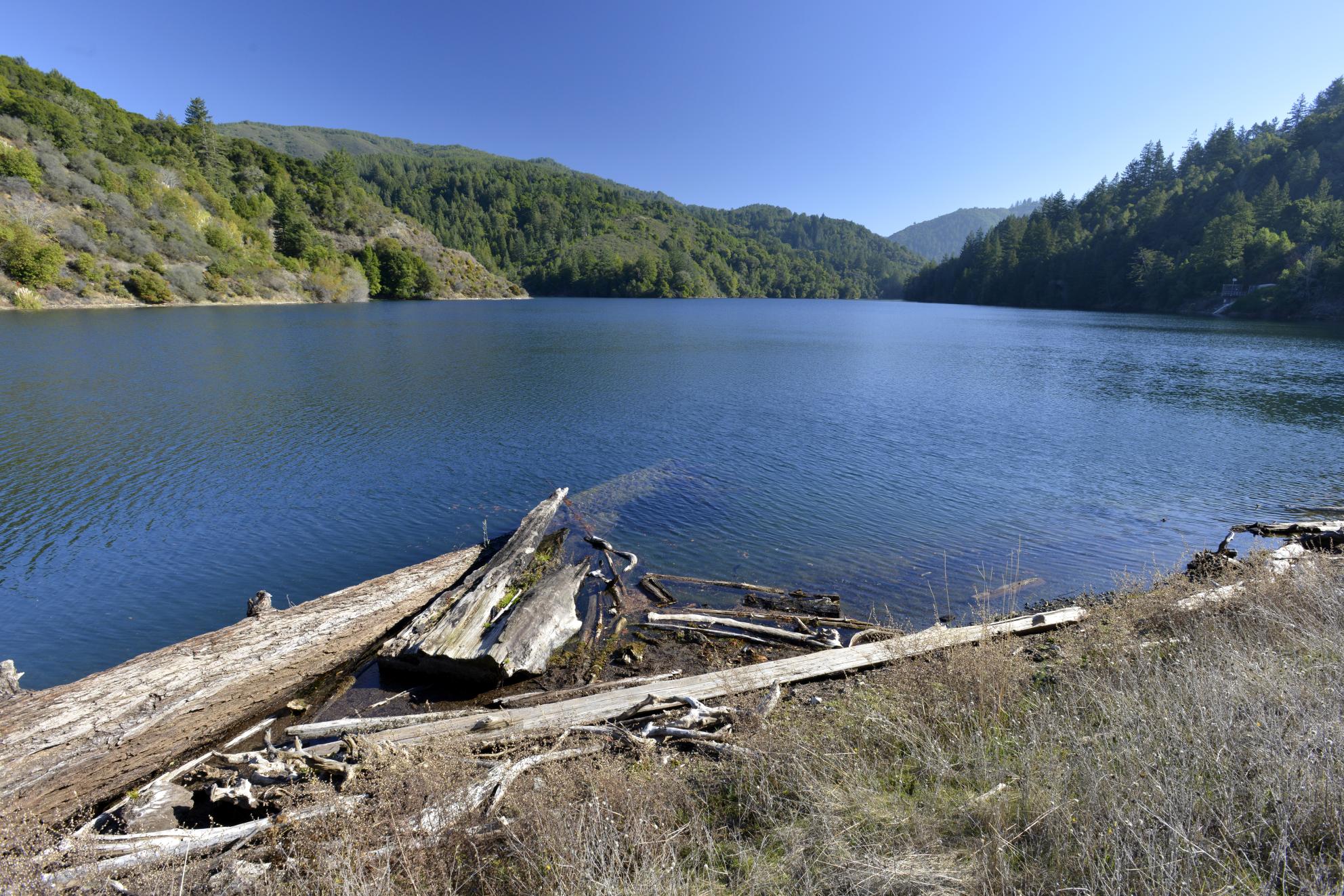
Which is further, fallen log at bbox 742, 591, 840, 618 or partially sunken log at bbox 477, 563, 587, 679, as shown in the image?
fallen log at bbox 742, 591, 840, 618

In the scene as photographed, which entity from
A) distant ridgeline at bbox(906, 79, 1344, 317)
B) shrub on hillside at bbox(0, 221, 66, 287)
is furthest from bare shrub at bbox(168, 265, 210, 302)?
distant ridgeline at bbox(906, 79, 1344, 317)

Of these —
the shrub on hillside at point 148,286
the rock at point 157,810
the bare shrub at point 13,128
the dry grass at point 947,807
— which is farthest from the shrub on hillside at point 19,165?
the dry grass at point 947,807

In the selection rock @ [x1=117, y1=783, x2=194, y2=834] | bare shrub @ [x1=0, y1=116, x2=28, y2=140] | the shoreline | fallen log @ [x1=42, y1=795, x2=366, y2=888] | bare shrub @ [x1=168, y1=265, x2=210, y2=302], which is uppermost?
bare shrub @ [x1=0, y1=116, x2=28, y2=140]

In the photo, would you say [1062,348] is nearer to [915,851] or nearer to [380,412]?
[380,412]

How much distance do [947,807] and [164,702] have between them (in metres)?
9.11

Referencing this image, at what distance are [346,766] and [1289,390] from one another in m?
51.4

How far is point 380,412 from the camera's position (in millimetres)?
29016

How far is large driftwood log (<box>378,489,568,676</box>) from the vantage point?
9.62m

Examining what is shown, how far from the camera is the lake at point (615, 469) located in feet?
45.5

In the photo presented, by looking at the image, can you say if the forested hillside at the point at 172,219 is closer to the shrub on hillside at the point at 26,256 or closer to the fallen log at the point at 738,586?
the shrub on hillside at the point at 26,256

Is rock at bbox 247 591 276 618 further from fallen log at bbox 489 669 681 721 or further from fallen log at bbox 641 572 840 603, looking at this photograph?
fallen log at bbox 641 572 840 603

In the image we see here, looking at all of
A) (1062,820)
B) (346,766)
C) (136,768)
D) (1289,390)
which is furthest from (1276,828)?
(1289,390)

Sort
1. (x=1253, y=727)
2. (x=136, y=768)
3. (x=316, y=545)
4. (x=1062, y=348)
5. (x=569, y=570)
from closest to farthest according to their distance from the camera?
1. (x=1253, y=727)
2. (x=136, y=768)
3. (x=569, y=570)
4. (x=316, y=545)
5. (x=1062, y=348)

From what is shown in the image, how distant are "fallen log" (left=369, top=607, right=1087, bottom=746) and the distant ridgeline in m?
115
